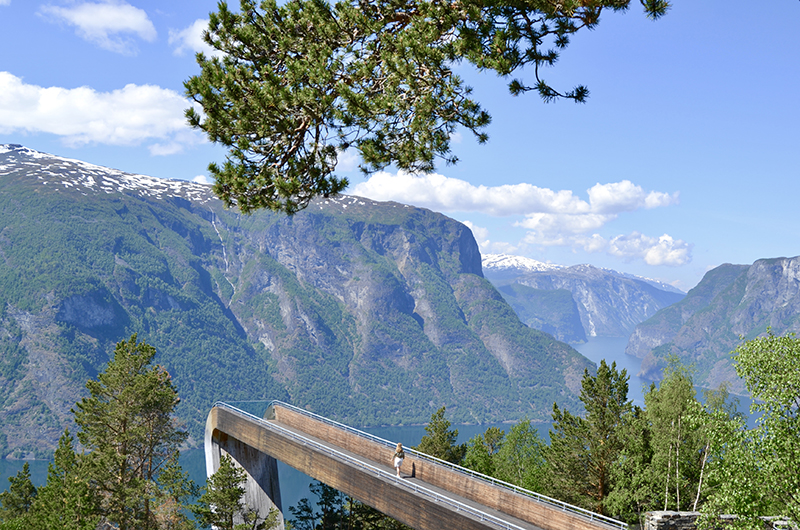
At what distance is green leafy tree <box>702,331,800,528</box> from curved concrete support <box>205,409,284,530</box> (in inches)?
841

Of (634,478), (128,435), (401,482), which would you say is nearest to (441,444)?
(634,478)

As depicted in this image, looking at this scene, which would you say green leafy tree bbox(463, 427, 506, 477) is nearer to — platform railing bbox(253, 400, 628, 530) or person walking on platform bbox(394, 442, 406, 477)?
platform railing bbox(253, 400, 628, 530)

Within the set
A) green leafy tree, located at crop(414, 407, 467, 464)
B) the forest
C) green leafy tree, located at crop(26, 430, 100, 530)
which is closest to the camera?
green leafy tree, located at crop(26, 430, 100, 530)

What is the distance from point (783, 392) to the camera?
1334 cm

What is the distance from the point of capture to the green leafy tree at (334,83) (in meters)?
8.71

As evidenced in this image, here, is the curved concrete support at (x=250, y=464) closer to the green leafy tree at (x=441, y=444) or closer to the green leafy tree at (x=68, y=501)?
the green leafy tree at (x=68, y=501)

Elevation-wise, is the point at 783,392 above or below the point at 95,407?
above

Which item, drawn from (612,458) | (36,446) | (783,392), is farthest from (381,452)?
(36,446)

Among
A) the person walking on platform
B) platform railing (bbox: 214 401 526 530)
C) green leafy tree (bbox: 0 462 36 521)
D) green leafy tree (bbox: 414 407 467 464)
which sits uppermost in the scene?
the person walking on platform

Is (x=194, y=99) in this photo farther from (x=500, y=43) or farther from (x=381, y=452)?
(x=381, y=452)

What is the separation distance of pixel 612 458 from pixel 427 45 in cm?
2230

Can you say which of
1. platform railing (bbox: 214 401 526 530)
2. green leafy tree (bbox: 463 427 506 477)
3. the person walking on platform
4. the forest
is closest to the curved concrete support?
the forest

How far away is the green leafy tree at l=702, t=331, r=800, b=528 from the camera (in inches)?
507

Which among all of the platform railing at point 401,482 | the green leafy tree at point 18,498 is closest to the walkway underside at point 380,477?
the platform railing at point 401,482
